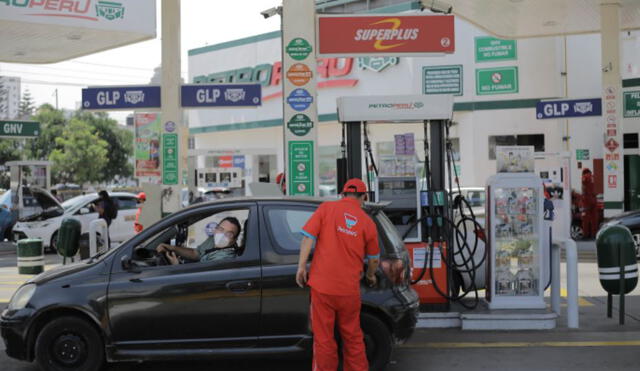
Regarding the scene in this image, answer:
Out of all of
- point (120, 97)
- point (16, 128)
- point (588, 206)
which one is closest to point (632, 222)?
point (588, 206)

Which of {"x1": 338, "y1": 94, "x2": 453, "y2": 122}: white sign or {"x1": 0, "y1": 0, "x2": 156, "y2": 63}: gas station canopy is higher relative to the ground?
{"x1": 0, "y1": 0, "x2": 156, "y2": 63}: gas station canopy

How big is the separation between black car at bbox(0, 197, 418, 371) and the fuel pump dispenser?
2.12 meters

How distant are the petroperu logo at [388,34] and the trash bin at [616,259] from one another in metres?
4.33

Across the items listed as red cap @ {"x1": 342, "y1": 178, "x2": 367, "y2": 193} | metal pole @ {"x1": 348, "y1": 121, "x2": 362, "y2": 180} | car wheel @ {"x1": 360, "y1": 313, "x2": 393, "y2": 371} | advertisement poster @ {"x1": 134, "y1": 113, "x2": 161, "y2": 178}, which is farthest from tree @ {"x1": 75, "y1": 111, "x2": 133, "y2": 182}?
red cap @ {"x1": 342, "y1": 178, "x2": 367, "y2": 193}

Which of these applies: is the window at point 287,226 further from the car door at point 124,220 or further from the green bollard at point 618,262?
the car door at point 124,220

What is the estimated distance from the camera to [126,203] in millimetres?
21078

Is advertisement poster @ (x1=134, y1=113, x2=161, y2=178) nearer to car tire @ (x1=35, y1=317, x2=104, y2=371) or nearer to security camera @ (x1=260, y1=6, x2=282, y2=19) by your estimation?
security camera @ (x1=260, y1=6, x2=282, y2=19)

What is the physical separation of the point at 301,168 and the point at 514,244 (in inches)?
148

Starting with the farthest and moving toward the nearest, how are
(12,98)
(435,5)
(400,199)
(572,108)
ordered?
(12,98) < (572,108) < (435,5) < (400,199)

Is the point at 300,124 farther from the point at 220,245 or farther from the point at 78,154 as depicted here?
the point at 78,154

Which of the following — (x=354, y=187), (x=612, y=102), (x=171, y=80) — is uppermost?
(x=171, y=80)

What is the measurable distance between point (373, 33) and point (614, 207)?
1014 centimetres

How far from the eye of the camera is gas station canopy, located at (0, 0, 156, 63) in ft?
50.6

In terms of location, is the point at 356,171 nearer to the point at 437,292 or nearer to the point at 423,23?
the point at 437,292
